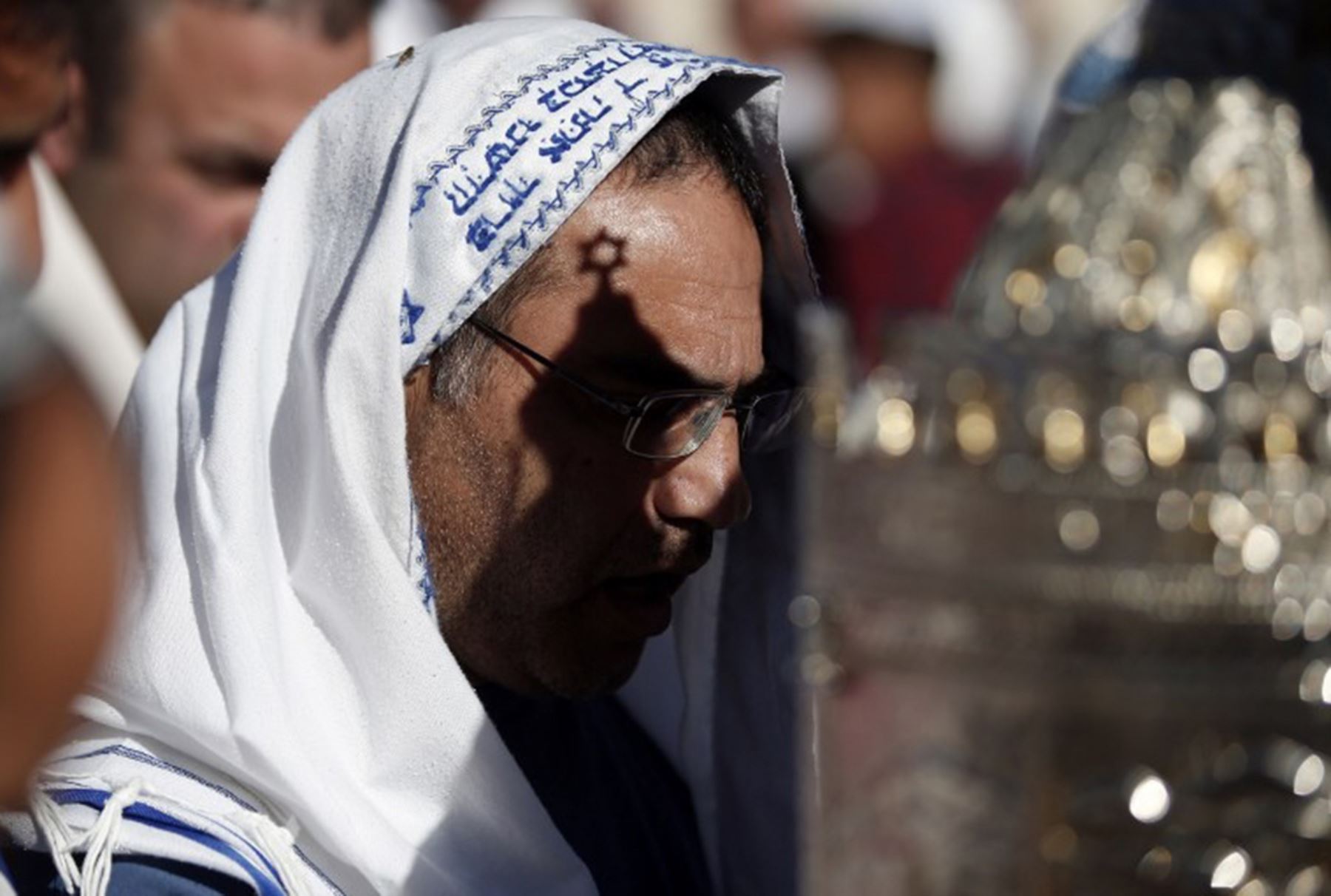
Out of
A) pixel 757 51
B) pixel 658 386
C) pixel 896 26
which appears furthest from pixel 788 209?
pixel 757 51

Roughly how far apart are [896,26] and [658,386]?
162 inches

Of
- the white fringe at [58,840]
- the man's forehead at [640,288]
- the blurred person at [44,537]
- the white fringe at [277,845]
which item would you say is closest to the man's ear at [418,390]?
the man's forehead at [640,288]

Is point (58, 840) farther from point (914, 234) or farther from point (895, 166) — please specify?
point (895, 166)

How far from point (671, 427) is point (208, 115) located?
1.64m

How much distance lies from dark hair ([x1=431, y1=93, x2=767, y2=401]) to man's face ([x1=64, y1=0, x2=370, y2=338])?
4.34 ft

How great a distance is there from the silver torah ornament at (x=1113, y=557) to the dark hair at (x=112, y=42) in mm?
2741

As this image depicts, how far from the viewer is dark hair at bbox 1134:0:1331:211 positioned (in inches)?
50.4

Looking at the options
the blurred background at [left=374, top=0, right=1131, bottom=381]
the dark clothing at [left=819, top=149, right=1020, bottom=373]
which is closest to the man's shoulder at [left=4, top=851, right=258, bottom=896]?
the blurred background at [left=374, top=0, right=1131, bottom=381]

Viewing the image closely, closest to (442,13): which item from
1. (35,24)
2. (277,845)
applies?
(35,24)

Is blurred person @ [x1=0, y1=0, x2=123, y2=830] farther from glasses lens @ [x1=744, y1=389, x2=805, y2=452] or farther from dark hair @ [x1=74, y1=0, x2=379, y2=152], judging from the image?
dark hair @ [x1=74, y1=0, x2=379, y2=152]

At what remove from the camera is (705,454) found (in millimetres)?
2477

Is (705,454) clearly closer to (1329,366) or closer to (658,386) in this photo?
(658,386)

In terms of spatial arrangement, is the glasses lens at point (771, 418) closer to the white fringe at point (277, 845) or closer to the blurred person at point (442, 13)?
the white fringe at point (277, 845)

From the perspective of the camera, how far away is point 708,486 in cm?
246
